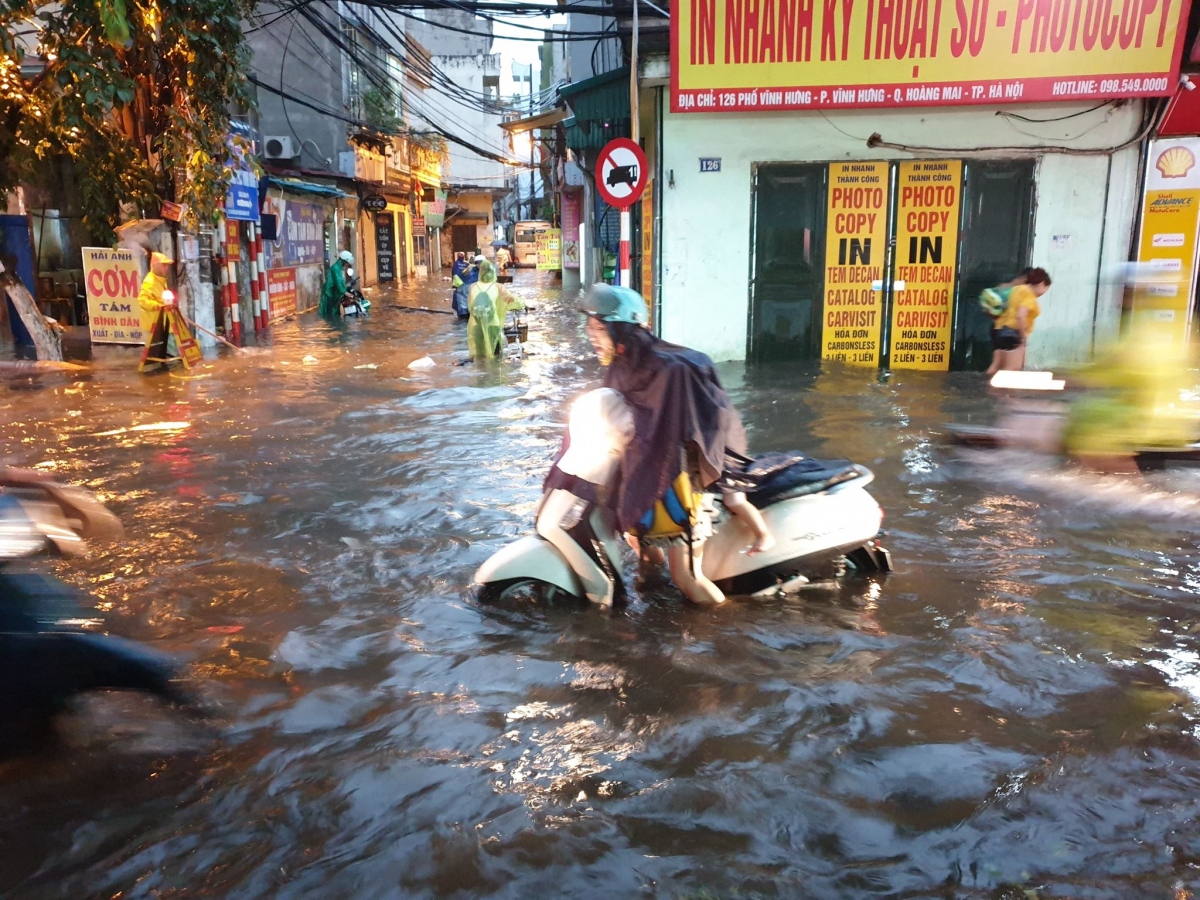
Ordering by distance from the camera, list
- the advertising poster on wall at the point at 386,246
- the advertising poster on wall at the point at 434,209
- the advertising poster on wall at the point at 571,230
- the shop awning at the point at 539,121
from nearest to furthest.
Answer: the shop awning at the point at 539,121
the advertising poster on wall at the point at 571,230
the advertising poster on wall at the point at 386,246
the advertising poster on wall at the point at 434,209

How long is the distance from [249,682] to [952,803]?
104 inches

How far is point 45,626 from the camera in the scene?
3035 millimetres

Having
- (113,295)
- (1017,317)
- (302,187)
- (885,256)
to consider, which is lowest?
(1017,317)

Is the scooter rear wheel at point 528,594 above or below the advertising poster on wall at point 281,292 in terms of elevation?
below

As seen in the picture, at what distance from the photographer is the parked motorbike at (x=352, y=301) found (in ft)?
71.0

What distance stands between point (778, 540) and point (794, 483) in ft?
0.92

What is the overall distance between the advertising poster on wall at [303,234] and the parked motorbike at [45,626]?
20.4m

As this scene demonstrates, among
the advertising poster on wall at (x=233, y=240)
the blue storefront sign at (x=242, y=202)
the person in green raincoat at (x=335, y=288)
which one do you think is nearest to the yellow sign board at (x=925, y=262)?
the blue storefront sign at (x=242, y=202)

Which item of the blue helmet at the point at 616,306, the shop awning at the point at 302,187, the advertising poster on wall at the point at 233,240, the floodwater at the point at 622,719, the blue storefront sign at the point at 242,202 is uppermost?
the shop awning at the point at 302,187

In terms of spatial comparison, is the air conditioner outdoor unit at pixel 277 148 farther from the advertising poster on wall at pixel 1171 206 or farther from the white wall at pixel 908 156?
the advertising poster on wall at pixel 1171 206

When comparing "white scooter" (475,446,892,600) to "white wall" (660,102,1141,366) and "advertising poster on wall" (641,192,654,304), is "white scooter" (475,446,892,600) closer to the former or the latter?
"white wall" (660,102,1141,366)

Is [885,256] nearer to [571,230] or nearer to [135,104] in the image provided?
[135,104]

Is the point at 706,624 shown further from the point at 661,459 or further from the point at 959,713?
the point at 959,713

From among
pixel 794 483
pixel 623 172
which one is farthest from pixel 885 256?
pixel 794 483
